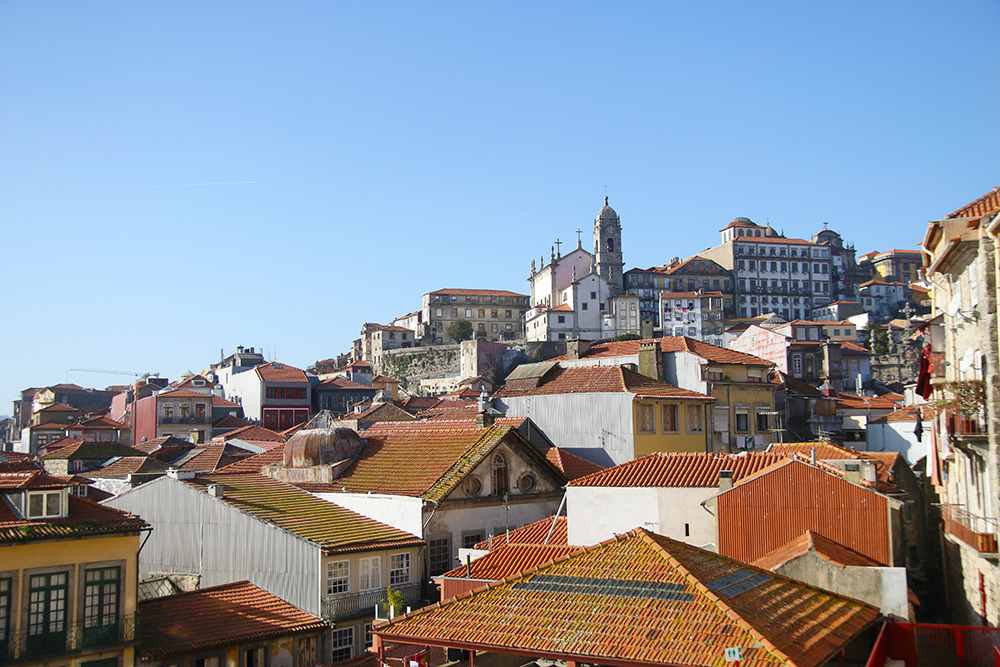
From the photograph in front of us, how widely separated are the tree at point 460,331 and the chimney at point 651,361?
84284 mm

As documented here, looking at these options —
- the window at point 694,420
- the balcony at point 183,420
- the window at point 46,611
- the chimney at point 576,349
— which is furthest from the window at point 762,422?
the balcony at point 183,420

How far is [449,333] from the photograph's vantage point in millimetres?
127938

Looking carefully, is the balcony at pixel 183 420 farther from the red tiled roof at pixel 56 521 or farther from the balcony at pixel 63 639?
the balcony at pixel 63 639

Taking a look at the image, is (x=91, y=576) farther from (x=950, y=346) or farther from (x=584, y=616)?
(x=950, y=346)

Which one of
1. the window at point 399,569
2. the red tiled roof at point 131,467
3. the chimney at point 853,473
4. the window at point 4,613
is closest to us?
the window at point 4,613

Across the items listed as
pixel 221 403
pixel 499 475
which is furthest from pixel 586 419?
pixel 221 403

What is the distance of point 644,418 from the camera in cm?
3634

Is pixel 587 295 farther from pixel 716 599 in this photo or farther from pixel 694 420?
pixel 716 599

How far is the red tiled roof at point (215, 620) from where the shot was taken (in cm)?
1969

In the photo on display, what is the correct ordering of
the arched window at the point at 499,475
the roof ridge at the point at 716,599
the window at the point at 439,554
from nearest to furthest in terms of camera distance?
the roof ridge at the point at 716,599 → the window at the point at 439,554 → the arched window at the point at 499,475

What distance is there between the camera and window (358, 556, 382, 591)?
78.2ft

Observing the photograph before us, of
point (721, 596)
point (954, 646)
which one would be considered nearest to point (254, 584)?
point (721, 596)

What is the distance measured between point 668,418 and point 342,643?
18658 millimetres

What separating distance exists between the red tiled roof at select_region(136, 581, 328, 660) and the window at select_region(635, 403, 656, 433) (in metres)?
17.2
